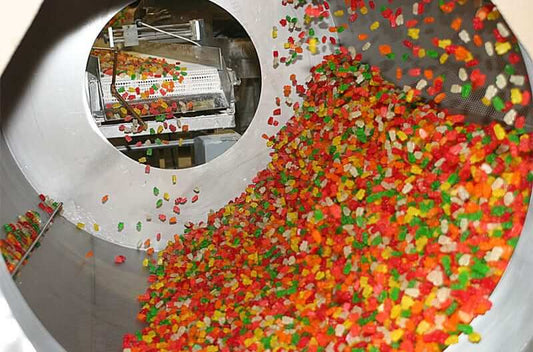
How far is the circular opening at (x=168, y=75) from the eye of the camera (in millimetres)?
2947

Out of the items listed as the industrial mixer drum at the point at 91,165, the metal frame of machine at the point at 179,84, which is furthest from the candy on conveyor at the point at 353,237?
the metal frame of machine at the point at 179,84

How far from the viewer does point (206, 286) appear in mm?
2463

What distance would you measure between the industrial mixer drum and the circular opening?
0.15 m

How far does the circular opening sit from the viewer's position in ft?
9.67

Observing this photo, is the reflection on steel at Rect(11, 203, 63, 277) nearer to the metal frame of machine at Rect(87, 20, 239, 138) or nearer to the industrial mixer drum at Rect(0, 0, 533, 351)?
the industrial mixer drum at Rect(0, 0, 533, 351)

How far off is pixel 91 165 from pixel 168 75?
1.81 ft

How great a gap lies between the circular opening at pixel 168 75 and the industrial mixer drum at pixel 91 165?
0.15 metres

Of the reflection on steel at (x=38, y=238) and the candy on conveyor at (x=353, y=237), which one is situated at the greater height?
the reflection on steel at (x=38, y=238)

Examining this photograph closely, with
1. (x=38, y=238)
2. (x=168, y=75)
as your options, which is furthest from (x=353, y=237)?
(x=168, y=75)

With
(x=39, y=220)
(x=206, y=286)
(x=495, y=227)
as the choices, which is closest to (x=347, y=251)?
(x=495, y=227)

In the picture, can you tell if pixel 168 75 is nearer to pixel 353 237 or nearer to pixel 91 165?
pixel 91 165

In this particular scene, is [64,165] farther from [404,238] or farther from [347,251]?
[404,238]

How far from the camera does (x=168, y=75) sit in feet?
9.93

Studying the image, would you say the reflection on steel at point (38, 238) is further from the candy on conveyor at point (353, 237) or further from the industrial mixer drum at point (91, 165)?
the candy on conveyor at point (353, 237)
